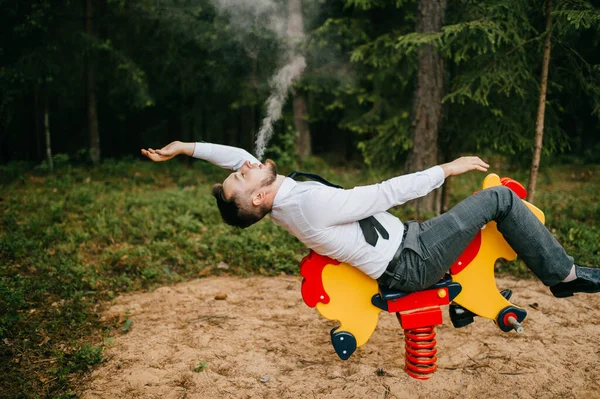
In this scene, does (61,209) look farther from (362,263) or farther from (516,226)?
(516,226)

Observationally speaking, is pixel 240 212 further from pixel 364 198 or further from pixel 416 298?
pixel 416 298

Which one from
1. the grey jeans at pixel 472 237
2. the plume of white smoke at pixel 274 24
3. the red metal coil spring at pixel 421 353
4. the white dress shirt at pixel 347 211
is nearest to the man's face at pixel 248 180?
the white dress shirt at pixel 347 211

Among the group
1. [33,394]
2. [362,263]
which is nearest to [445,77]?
[362,263]

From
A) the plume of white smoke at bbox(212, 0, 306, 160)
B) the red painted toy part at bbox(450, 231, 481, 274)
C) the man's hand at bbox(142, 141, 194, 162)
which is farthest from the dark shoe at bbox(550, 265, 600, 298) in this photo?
the plume of white smoke at bbox(212, 0, 306, 160)

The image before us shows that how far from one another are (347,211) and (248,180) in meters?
0.59

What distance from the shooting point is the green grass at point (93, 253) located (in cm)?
380

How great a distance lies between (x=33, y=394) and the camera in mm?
3238

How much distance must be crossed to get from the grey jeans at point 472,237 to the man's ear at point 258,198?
0.85 m

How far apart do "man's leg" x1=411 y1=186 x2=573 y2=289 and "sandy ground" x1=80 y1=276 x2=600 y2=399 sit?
947mm

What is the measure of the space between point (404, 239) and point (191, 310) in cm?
246

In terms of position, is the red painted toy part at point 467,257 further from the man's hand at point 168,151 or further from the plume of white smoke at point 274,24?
the plume of white smoke at point 274,24

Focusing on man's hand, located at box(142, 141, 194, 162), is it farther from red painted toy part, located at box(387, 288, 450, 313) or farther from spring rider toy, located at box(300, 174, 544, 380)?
red painted toy part, located at box(387, 288, 450, 313)

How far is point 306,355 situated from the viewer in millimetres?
3898

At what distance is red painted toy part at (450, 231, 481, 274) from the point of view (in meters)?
3.11
